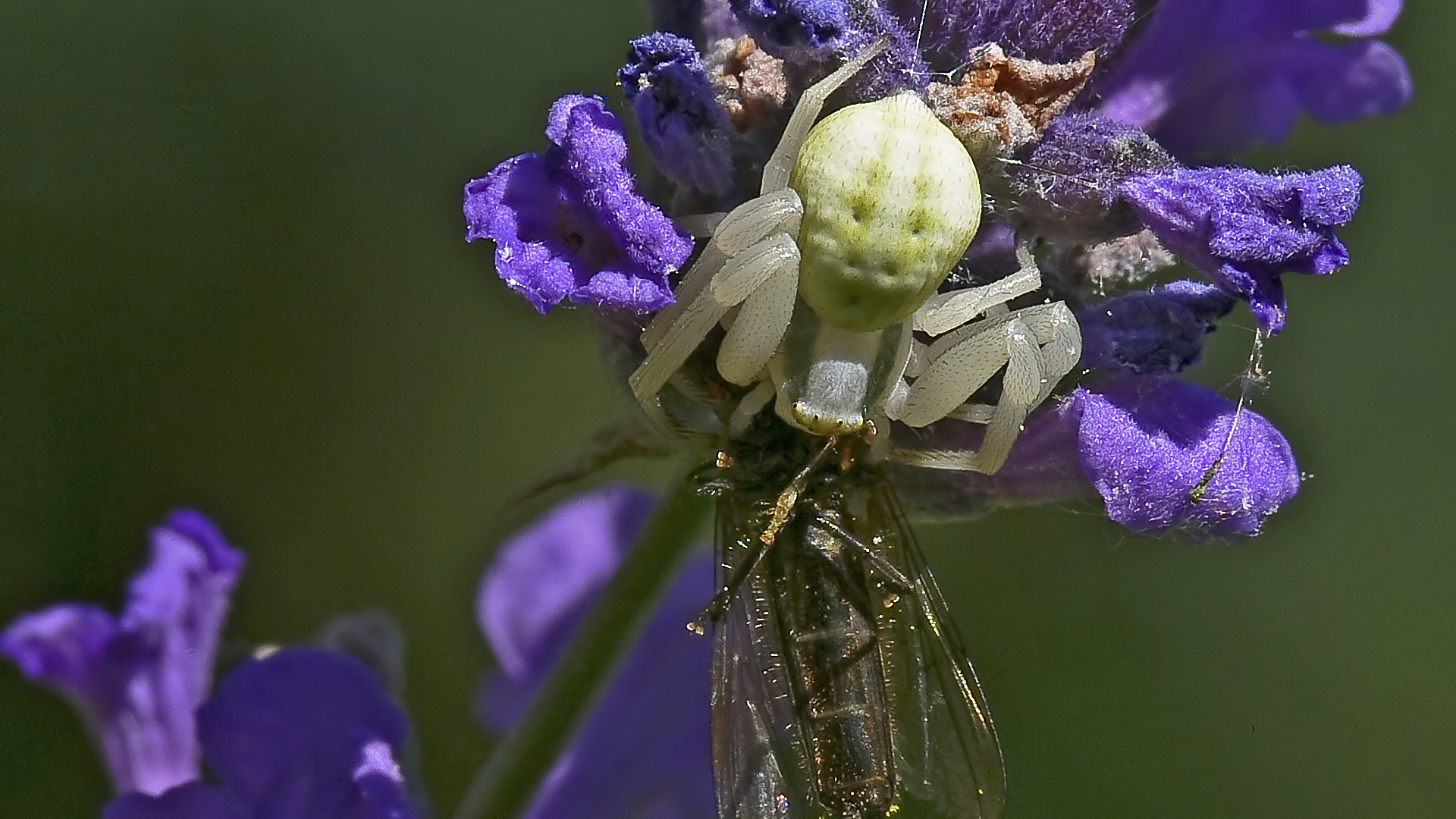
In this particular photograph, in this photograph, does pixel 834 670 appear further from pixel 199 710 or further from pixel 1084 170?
pixel 199 710

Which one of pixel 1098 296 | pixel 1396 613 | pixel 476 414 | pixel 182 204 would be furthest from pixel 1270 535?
pixel 182 204

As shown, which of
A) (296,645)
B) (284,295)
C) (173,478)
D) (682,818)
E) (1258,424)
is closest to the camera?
(1258,424)

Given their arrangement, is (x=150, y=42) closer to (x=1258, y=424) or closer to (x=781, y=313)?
(x=781, y=313)

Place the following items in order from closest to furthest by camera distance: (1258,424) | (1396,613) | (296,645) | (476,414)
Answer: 1. (1258,424)
2. (296,645)
3. (476,414)
4. (1396,613)

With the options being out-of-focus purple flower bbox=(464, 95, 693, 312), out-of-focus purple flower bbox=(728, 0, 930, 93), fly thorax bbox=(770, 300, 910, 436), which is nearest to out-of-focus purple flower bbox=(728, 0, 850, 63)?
out-of-focus purple flower bbox=(728, 0, 930, 93)

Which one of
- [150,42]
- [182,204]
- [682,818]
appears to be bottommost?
[682,818]

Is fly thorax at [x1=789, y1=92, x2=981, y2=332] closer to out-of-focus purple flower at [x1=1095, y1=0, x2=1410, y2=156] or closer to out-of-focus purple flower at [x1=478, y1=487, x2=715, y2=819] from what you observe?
out-of-focus purple flower at [x1=1095, y1=0, x2=1410, y2=156]
